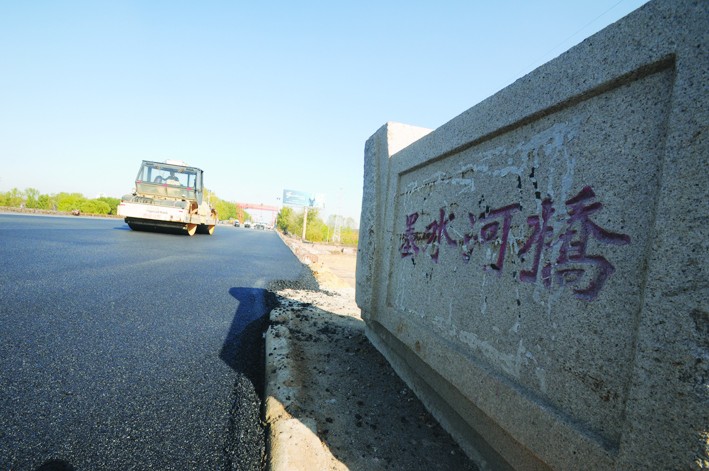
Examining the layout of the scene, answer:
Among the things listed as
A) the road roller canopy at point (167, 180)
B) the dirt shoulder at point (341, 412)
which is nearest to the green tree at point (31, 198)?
the road roller canopy at point (167, 180)

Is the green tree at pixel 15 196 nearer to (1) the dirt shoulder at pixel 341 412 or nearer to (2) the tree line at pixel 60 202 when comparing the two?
(2) the tree line at pixel 60 202

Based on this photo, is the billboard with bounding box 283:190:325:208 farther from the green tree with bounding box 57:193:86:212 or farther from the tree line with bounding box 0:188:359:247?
the green tree with bounding box 57:193:86:212

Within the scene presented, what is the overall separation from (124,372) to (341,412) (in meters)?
1.59

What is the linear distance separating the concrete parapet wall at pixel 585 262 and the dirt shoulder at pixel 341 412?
0.80 feet

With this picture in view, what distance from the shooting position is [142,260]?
21.6ft

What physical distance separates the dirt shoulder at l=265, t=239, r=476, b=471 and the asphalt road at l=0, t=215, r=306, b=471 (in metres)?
0.17

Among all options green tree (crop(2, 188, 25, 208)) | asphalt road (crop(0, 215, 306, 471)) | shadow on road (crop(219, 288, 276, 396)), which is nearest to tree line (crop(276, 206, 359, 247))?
green tree (crop(2, 188, 25, 208))

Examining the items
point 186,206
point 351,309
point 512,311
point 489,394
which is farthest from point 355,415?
point 186,206

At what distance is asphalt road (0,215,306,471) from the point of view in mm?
1734

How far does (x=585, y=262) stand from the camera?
1439 millimetres

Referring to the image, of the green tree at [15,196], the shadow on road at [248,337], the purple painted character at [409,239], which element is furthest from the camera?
the green tree at [15,196]

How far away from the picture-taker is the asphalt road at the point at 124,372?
5.69 ft

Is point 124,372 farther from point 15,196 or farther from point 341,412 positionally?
point 15,196

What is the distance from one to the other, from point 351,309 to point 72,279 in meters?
3.94
